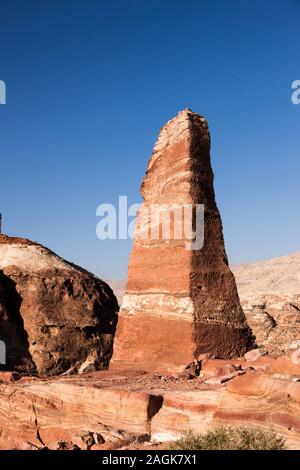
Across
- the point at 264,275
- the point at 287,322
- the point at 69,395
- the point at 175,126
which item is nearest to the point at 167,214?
the point at 175,126

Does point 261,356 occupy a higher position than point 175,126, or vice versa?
point 175,126

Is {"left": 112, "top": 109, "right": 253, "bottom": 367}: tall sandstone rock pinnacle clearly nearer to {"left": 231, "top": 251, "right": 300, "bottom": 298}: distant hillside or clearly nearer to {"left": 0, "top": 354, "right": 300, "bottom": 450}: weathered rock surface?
{"left": 0, "top": 354, "right": 300, "bottom": 450}: weathered rock surface

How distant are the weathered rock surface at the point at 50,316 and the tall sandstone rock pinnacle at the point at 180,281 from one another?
5790mm

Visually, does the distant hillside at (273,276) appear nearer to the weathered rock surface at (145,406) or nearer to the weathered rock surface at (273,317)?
the weathered rock surface at (273,317)

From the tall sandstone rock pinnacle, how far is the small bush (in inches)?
143

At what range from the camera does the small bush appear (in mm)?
5391

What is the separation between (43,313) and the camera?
16.5 m

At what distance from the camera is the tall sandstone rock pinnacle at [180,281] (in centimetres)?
980

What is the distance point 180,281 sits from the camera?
9.95m

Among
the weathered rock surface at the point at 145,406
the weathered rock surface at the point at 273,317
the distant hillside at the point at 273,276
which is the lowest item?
the weathered rock surface at the point at 145,406

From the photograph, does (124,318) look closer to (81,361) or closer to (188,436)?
(188,436)

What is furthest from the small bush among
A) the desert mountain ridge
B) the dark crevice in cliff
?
the desert mountain ridge

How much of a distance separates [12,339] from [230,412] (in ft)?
36.4

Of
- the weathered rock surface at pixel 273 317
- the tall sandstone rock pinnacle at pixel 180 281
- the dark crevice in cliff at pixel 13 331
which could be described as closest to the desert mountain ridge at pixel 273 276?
the weathered rock surface at pixel 273 317
